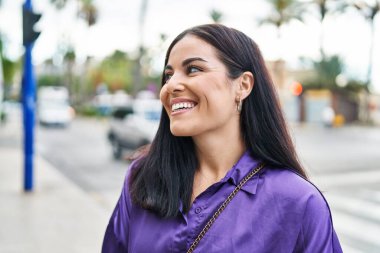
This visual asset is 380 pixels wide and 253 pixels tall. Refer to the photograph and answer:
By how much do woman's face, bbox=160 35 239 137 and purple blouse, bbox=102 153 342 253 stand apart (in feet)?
0.58

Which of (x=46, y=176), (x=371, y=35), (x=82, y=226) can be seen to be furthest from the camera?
(x=371, y=35)

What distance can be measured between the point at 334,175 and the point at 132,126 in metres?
5.33

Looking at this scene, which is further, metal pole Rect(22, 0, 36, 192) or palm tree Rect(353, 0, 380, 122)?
palm tree Rect(353, 0, 380, 122)

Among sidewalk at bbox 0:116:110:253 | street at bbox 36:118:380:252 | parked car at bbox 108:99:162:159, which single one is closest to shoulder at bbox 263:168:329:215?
street at bbox 36:118:380:252

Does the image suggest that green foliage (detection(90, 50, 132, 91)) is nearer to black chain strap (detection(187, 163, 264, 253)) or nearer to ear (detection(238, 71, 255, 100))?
ear (detection(238, 71, 255, 100))

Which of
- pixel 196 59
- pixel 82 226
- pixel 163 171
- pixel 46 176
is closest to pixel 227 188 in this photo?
pixel 163 171

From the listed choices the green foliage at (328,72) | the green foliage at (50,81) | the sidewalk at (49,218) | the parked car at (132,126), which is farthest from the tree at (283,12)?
the green foliage at (50,81)

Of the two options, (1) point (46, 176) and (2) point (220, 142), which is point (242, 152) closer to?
(2) point (220, 142)

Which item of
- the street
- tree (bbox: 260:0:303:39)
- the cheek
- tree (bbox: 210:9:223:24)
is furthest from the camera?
tree (bbox: 210:9:223:24)

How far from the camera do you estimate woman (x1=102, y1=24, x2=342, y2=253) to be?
1403 mm

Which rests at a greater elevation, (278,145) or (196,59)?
(196,59)

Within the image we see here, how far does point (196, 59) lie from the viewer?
4.94 feet

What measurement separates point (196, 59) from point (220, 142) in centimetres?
30

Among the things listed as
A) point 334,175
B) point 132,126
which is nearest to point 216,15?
point 132,126
